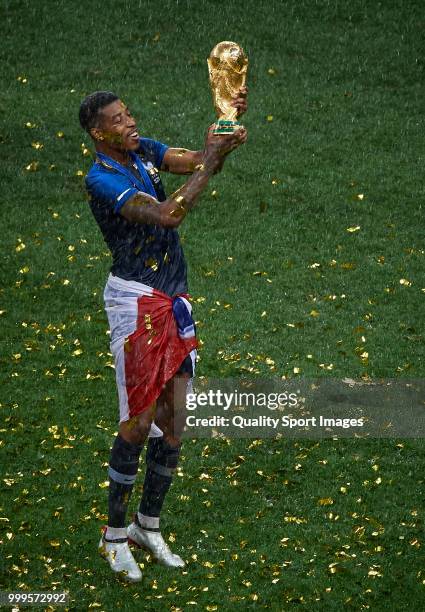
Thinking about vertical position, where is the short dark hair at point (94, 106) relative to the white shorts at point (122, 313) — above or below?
above

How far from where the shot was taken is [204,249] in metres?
11.5

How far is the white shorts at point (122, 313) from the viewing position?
600 centimetres

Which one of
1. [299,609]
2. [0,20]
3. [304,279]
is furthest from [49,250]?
[0,20]

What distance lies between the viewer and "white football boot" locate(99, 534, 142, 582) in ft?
20.2

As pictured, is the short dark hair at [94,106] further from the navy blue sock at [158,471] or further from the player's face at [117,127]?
the navy blue sock at [158,471]

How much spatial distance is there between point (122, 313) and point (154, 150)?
1.05 m

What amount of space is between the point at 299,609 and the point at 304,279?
537 cm

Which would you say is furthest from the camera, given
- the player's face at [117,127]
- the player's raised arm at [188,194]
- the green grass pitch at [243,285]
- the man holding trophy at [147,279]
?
the green grass pitch at [243,285]

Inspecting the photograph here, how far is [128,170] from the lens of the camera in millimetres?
6012

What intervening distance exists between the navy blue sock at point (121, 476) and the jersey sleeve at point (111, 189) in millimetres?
1383

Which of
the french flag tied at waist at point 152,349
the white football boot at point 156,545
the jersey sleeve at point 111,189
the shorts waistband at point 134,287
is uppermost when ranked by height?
the jersey sleeve at point 111,189

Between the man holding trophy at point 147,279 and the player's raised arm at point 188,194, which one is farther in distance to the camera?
the man holding trophy at point 147,279

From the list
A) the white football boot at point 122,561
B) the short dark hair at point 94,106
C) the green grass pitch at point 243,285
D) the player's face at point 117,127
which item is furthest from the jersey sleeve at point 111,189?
the green grass pitch at point 243,285

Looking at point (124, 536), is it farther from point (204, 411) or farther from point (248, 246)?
point (248, 246)
